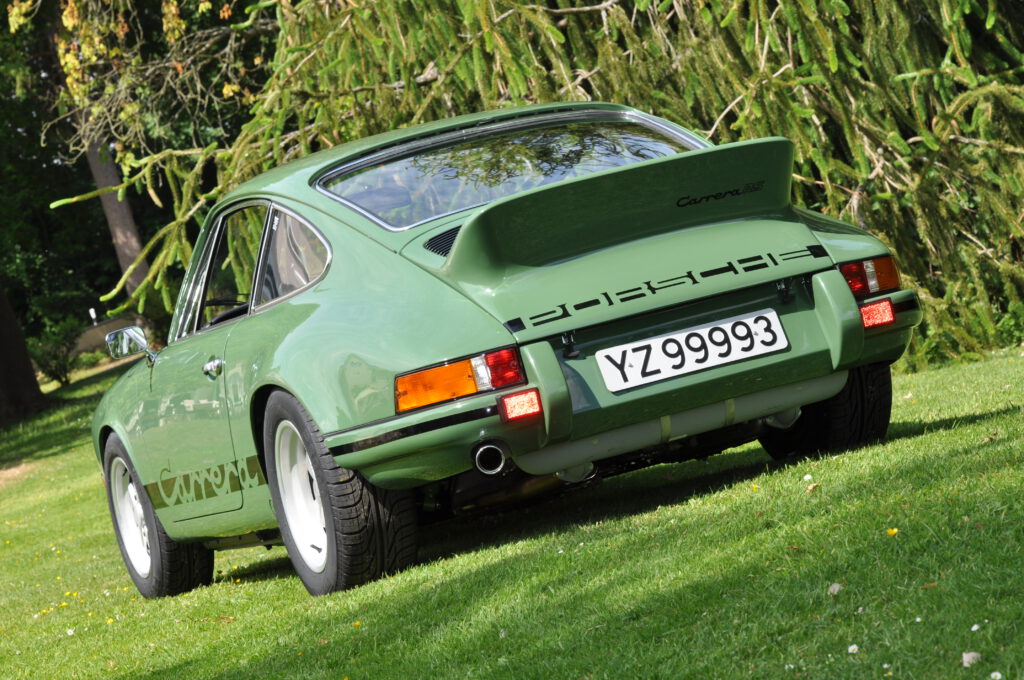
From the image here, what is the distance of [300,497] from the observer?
536 cm

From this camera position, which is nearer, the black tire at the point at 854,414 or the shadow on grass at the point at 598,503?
the shadow on grass at the point at 598,503

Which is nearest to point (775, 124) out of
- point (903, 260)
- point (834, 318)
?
point (903, 260)

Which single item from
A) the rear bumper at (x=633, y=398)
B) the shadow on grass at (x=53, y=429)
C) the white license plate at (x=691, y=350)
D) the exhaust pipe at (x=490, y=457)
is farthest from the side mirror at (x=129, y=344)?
the shadow on grass at (x=53, y=429)

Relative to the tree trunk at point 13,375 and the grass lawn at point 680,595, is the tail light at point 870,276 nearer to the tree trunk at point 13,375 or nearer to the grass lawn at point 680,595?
the grass lawn at point 680,595

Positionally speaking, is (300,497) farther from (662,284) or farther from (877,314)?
(877,314)

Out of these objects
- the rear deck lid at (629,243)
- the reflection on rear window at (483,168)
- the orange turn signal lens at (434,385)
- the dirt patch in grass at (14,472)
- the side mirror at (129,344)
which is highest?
the reflection on rear window at (483,168)

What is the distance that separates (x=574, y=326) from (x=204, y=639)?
177cm

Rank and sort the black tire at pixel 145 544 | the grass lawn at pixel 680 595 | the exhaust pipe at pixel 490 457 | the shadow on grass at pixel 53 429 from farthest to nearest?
1. the shadow on grass at pixel 53 429
2. the black tire at pixel 145 544
3. the exhaust pipe at pixel 490 457
4. the grass lawn at pixel 680 595

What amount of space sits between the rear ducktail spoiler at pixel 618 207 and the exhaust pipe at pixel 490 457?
1.77 feet

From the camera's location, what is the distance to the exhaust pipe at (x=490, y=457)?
183 inches

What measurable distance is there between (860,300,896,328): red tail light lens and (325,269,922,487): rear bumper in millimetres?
30

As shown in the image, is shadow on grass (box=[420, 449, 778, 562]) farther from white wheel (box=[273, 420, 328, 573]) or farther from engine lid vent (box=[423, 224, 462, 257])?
engine lid vent (box=[423, 224, 462, 257])

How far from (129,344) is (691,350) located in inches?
115

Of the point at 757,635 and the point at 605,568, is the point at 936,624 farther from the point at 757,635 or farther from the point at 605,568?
the point at 605,568
